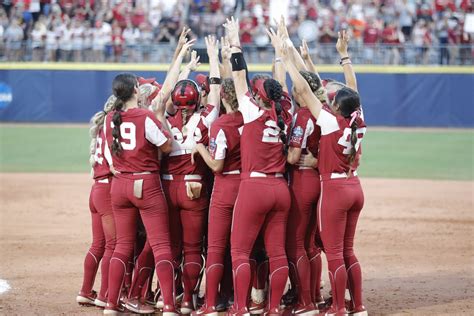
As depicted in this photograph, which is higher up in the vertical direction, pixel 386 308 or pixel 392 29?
pixel 392 29

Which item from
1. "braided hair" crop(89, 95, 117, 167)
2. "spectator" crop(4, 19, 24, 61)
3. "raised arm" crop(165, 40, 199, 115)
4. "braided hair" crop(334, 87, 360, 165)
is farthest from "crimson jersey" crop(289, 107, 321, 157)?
"spectator" crop(4, 19, 24, 61)

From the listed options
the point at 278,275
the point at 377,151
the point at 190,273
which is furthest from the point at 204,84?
the point at 377,151

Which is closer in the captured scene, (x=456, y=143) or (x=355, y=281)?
(x=355, y=281)

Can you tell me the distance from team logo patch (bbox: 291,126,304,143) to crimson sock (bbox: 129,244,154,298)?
5.27ft

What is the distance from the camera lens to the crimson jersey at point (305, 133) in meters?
6.46

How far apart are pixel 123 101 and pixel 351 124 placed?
6.13ft

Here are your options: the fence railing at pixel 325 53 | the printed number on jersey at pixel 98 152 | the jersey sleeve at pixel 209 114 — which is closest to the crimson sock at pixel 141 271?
the printed number on jersey at pixel 98 152

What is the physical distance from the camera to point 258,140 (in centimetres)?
632

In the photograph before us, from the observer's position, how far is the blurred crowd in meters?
22.6

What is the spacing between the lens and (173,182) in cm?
677

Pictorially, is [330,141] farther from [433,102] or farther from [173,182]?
[433,102]

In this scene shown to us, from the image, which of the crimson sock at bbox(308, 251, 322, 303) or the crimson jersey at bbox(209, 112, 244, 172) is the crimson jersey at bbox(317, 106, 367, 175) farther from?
the crimson sock at bbox(308, 251, 322, 303)

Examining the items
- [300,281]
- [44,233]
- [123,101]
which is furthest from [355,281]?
[44,233]

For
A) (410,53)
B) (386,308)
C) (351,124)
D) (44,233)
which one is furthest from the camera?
(410,53)
